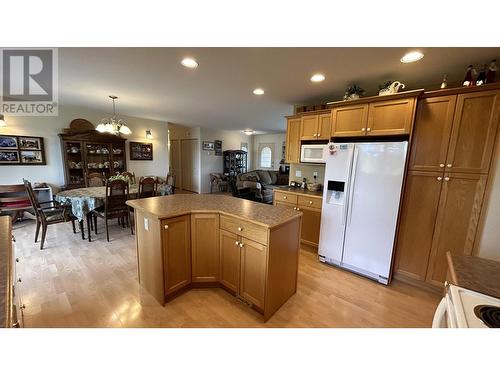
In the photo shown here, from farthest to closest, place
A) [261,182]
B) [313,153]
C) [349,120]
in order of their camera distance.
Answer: [261,182]
[313,153]
[349,120]

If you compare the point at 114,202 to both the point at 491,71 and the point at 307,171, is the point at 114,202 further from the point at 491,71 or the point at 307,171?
the point at 491,71

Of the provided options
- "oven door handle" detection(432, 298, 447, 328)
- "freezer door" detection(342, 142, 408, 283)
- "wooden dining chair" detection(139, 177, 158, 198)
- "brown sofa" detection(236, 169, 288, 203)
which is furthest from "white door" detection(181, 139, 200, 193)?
"oven door handle" detection(432, 298, 447, 328)

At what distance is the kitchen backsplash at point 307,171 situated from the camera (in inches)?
134

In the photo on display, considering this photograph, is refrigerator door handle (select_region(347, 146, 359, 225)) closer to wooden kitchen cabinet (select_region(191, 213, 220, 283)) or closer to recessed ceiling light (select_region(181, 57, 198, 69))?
wooden kitchen cabinet (select_region(191, 213, 220, 283))

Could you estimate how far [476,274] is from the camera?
1.00 m

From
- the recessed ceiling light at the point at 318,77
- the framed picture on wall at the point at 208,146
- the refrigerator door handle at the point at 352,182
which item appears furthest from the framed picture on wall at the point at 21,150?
the refrigerator door handle at the point at 352,182

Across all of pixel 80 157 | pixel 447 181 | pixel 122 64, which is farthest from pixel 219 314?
pixel 80 157

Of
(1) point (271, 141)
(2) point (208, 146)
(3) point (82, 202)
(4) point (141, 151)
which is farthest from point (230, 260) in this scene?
(1) point (271, 141)

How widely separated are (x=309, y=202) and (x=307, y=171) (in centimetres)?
83

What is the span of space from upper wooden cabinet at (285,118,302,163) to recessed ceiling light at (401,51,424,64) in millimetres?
1506

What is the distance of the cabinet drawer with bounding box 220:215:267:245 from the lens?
5.14 feet

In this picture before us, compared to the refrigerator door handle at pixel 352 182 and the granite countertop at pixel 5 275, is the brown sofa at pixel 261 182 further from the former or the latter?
the granite countertop at pixel 5 275
